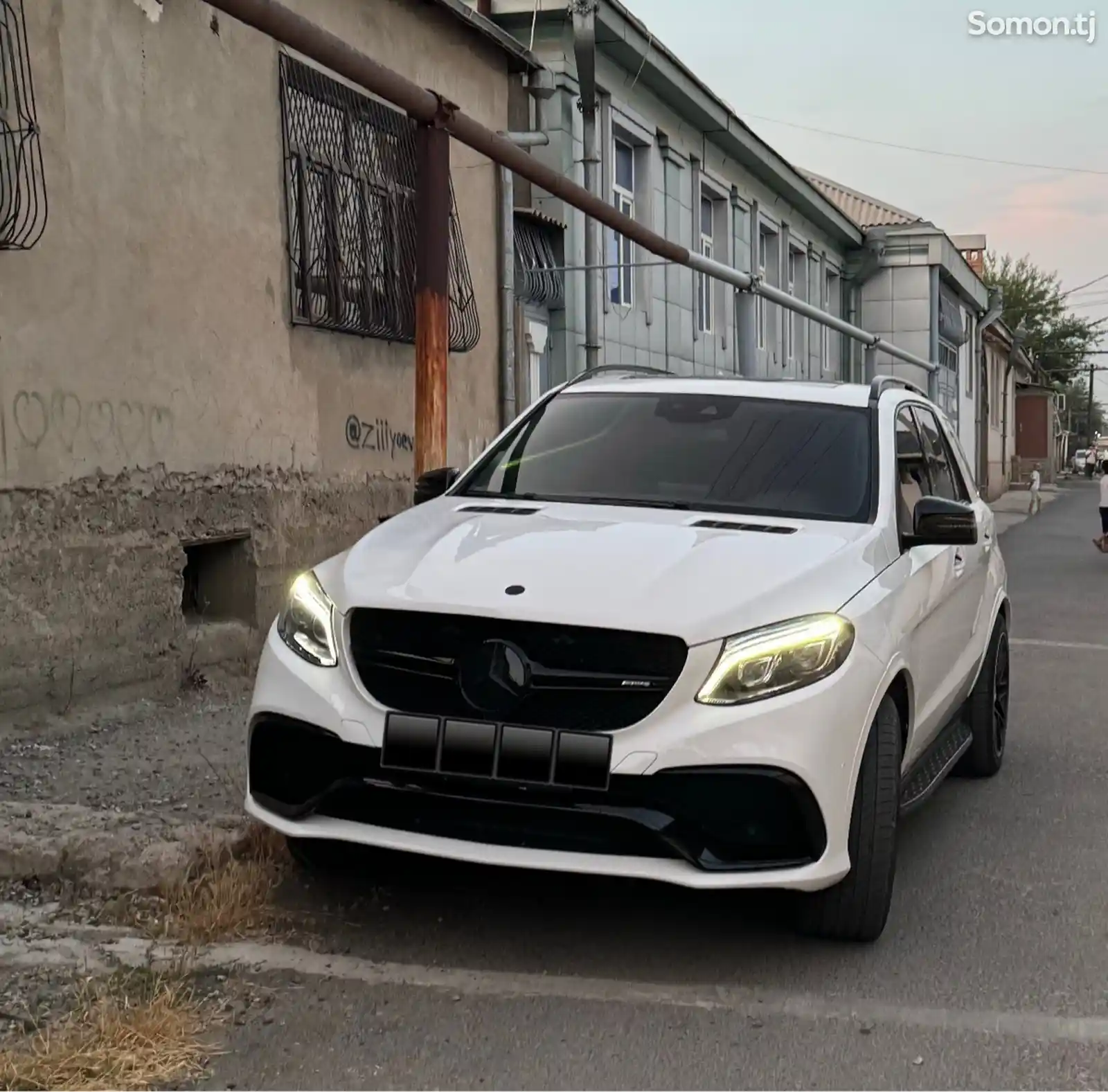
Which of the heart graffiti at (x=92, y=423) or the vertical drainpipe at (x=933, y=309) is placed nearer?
the heart graffiti at (x=92, y=423)

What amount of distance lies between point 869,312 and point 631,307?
16202 mm

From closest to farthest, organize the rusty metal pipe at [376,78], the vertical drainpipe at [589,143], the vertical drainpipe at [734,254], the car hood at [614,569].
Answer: the car hood at [614,569] → the rusty metal pipe at [376,78] → the vertical drainpipe at [589,143] → the vertical drainpipe at [734,254]

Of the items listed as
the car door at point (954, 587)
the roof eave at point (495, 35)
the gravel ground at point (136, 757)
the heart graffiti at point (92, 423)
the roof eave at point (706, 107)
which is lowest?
the gravel ground at point (136, 757)

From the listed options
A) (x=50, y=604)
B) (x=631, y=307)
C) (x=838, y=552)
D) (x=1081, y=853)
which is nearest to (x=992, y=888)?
(x=1081, y=853)

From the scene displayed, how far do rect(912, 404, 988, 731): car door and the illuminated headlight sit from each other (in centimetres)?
128

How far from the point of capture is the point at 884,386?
5.72 meters

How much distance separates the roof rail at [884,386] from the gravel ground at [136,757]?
2.91 metres

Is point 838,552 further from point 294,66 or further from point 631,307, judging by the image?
point 631,307

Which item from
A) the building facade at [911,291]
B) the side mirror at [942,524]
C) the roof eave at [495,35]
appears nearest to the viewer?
the side mirror at [942,524]

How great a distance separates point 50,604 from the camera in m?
6.39

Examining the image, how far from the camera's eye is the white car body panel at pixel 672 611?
364cm

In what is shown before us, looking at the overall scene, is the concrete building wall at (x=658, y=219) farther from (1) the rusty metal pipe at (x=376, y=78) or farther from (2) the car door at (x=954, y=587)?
(2) the car door at (x=954, y=587)

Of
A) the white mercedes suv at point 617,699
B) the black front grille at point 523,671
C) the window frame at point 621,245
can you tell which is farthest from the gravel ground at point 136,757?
the window frame at point 621,245

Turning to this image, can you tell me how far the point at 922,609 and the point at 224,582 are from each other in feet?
15.6
